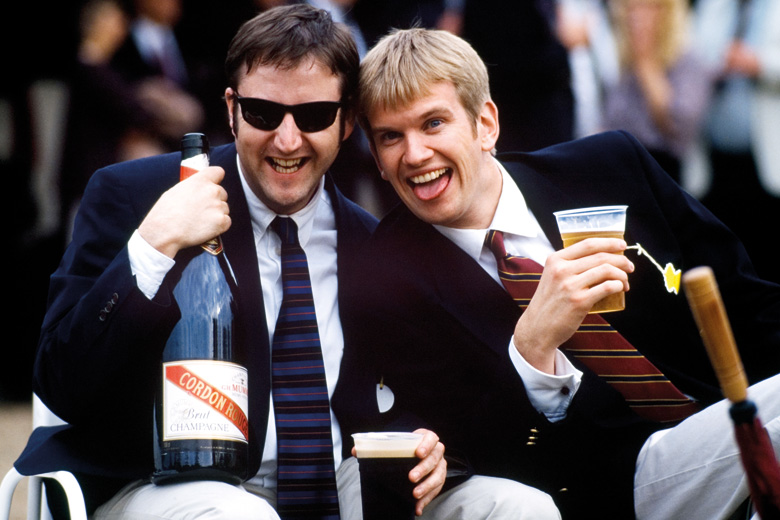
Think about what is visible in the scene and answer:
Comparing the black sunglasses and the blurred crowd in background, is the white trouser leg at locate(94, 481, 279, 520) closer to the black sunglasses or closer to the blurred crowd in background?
the black sunglasses

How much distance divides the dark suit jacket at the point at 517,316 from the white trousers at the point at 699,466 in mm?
69

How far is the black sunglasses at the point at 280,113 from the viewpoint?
9.78 ft

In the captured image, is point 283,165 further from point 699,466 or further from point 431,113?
point 699,466

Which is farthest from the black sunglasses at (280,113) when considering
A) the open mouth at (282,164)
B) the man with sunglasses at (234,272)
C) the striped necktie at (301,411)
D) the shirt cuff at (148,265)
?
the shirt cuff at (148,265)

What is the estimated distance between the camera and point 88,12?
6.17m

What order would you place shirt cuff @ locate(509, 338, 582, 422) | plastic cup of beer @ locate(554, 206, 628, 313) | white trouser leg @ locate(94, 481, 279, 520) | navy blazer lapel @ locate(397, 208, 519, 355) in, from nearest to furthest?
white trouser leg @ locate(94, 481, 279, 520) < plastic cup of beer @ locate(554, 206, 628, 313) < shirt cuff @ locate(509, 338, 582, 422) < navy blazer lapel @ locate(397, 208, 519, 355)

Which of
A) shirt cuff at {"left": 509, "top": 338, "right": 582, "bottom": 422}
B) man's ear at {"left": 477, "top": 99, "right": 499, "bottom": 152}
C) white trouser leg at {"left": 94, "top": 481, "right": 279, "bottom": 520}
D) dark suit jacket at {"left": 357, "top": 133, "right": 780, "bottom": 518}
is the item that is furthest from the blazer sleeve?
man's ear at {"left": 477, "top": 99, "right": 499, "bottom": 152}

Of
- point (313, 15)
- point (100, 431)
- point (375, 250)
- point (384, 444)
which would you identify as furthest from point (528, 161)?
point (100, 431)

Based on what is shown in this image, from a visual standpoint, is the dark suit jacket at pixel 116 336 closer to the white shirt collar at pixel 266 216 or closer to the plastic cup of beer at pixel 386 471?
the white shirt collar at pixel 266 216

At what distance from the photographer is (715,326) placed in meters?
1.49

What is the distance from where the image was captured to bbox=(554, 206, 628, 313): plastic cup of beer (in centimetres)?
248

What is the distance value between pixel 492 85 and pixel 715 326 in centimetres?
505

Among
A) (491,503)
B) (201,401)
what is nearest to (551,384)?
(491,503)

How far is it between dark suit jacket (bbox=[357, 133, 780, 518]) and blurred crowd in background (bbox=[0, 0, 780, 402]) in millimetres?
2945
